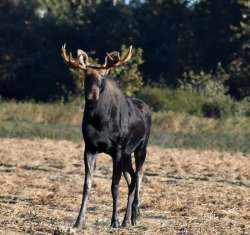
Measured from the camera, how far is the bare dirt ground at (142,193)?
1238 cm

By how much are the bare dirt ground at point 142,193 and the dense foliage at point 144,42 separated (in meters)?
28.3

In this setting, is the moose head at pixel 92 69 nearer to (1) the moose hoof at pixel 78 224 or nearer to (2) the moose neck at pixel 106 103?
(2) the moose neck at pixel 106 103

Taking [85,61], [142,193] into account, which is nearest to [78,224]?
[85,61]

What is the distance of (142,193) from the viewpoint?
16359 millimetres

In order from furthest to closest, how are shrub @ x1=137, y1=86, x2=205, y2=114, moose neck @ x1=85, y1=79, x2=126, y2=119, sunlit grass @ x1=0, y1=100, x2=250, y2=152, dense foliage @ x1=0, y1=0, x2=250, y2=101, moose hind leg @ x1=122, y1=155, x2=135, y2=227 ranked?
dense foliage @ x1=0, y1=0, x2=250, y2=101
shrub @ x1=137, y1=86, x2=205, y2=114
sunlit grass @ x1=0, y1=100, x2=250, y2=152
moose hind leg @ x1=122, y1=155, x2=135, y2=227
moose neck @ x1=85, y1=79, x2=126, y2=119

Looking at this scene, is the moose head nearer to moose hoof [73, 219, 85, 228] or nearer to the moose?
the moose

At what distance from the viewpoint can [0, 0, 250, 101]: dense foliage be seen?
5541 centimetres

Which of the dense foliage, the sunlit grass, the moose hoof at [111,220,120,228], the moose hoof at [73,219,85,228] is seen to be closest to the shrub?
the dense foliage

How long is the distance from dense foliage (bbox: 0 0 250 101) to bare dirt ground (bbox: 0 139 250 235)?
28.3 metres

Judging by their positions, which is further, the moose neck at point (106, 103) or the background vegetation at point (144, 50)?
the background vegetation at point (144, 50)

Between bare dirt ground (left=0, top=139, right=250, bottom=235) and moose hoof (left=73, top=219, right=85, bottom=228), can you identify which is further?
→ bare dirt ground (left=0, top=139, right=250, bottom=235)

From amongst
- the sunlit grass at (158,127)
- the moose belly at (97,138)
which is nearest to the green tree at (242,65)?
the sunlit grass at (158,127)

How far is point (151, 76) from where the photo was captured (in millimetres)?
59250

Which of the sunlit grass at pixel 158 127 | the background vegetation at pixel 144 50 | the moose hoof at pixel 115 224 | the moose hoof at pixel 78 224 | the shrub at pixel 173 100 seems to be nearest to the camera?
the moose hoof at pixel 78 224
